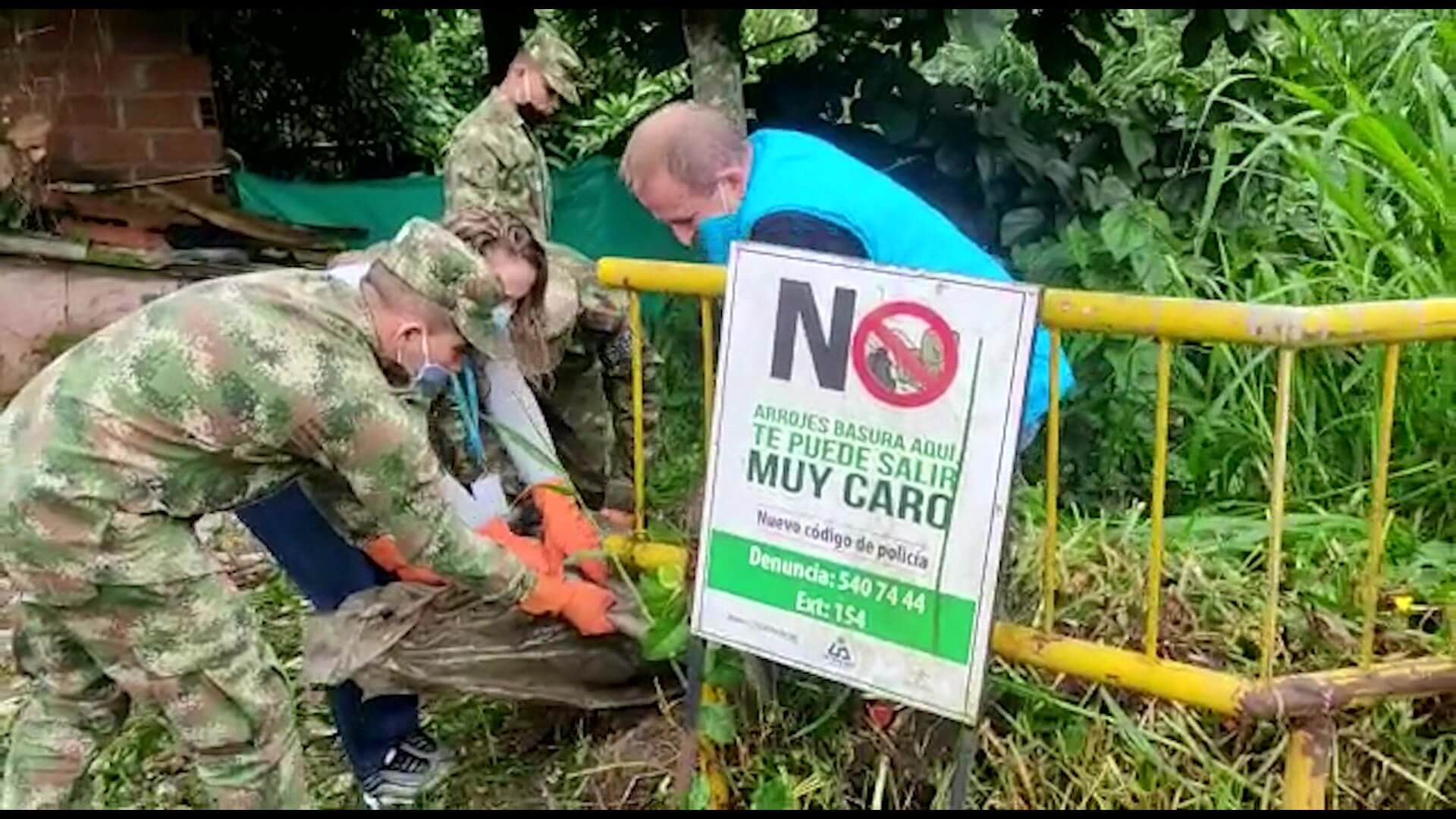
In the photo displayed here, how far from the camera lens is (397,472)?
2920mm

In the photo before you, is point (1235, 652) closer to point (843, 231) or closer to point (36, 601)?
point (843, 231)

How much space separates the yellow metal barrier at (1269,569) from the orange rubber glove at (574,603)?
2.87 ft

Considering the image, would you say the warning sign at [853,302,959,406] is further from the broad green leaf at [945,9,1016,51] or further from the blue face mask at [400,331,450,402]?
the broad green leaf at [945,9,1016,51]

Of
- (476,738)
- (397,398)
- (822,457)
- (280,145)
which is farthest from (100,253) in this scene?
(822,457)

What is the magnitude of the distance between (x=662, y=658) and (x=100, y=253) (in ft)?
14.6

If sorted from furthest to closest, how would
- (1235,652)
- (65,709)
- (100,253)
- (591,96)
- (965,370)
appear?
(591,96) < (100,253) < (65,709) < (1235,652) < (965,370)

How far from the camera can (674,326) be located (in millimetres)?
5758

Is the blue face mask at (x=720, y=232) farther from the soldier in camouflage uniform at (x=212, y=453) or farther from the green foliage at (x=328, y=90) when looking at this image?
the green foliage at (x=328, y=90)

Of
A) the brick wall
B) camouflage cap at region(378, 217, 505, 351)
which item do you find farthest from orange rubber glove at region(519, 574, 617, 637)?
the brick wall

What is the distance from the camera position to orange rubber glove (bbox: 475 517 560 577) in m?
3.35

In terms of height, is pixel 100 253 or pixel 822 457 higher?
pixel 822 457

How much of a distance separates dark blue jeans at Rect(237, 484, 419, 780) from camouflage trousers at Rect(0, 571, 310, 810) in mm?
302

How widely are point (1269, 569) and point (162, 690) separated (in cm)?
183

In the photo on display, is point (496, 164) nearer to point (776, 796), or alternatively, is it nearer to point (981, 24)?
point (981, 24)
